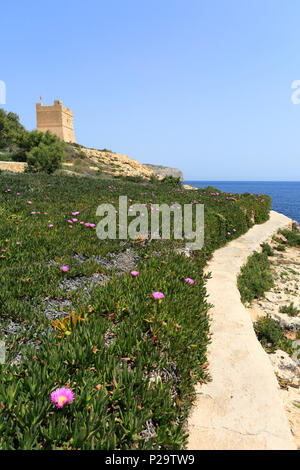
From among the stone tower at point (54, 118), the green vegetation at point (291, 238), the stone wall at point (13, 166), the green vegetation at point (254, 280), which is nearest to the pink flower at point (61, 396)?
the green vegetation at point (254, 280)

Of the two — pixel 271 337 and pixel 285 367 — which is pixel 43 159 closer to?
pixel 271 337

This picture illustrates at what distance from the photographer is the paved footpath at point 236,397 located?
2357 millimetres

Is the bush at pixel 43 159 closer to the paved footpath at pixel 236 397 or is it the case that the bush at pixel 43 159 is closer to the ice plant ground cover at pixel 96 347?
the ice plant ground cover at pixel 96 347

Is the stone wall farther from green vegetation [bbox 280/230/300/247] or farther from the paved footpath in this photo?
the paved footpath

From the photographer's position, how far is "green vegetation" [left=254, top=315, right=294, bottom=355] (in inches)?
173

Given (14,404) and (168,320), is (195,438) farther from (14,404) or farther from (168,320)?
(14,404)

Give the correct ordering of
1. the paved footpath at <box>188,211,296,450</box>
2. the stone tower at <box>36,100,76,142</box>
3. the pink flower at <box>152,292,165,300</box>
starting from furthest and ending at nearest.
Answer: the stone tower at <box>36,100,76,142</box>, the pink flower at <box>152,292,165,300</box>, the paved footpath at <box>188,211,296,450</box>

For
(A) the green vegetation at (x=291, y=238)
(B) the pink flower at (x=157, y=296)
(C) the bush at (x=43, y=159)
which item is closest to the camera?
(B) the pink flower at (x=157, y=296)

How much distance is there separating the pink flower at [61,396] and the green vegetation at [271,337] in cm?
352

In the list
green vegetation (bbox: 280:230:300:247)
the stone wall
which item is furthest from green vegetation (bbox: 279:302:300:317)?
the stone wall

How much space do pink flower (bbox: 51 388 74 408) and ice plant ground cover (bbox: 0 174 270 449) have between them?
0.04m

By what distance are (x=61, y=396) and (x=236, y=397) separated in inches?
75.2
